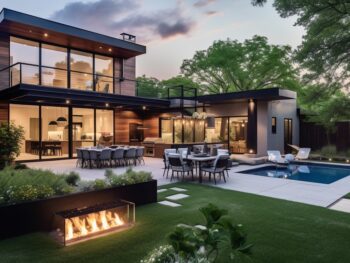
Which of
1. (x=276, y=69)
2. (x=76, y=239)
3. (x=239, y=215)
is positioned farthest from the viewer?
(x=276, y=69)

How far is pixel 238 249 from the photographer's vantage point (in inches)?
60.2

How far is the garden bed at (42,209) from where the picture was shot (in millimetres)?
4230

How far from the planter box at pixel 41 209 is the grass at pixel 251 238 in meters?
0.16

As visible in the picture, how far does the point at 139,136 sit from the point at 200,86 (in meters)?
13.8

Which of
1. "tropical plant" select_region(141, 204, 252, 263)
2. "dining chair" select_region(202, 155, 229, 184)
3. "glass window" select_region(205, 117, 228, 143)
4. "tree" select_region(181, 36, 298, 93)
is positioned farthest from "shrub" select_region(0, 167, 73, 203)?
"tree" select_region(181, 36, 298, 93)

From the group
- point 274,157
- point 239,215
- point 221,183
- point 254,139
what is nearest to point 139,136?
point 254,139

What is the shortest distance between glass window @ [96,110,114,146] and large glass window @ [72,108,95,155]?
1.20 feet

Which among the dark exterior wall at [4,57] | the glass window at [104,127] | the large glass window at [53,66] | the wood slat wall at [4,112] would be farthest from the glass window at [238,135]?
the dark exterior wall at [4,57]

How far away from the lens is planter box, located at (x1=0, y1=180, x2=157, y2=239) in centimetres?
423

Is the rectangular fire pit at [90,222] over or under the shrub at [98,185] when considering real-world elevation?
under

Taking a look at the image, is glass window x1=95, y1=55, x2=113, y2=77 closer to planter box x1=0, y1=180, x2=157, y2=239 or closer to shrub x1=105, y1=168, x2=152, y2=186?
shrub x1=105, y1=168, x2=152, y2=186

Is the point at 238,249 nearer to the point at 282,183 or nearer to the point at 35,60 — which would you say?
the point at 282,183

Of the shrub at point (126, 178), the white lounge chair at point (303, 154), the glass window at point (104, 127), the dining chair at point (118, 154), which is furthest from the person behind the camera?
the glass window at point (104, 127)

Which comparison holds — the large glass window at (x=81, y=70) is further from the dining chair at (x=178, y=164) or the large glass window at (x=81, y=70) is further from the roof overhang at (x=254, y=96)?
the dining chair at (x=178, y=164)
